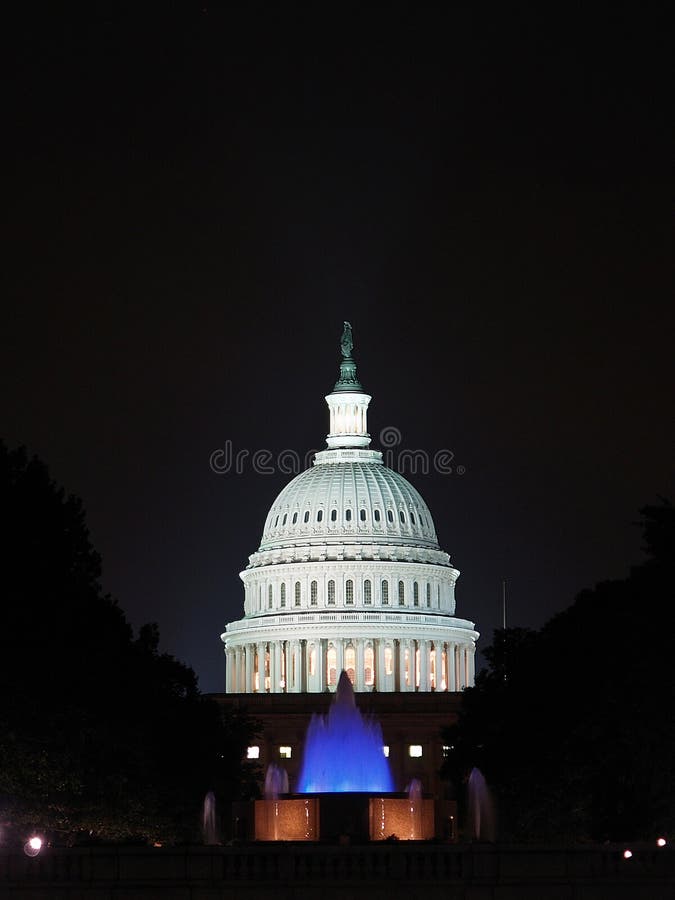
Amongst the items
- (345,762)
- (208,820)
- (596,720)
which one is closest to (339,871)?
(596,720)

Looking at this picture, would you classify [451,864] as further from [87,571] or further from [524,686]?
[524,686]

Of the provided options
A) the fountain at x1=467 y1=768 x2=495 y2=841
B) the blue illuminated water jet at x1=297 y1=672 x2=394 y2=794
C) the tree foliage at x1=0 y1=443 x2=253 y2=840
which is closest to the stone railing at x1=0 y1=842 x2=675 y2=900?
the tree foliage at x1=0 y1=443 x2=253 y2=840

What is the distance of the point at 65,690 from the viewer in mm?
78688

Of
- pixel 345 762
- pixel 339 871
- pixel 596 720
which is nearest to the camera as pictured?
pixel 339 871

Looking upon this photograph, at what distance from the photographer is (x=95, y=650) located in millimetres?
84000

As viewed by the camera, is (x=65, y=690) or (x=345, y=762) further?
(x=345, y=762)

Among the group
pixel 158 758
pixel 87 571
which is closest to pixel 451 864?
pixel 87 571

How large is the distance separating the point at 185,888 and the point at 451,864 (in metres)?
6.60

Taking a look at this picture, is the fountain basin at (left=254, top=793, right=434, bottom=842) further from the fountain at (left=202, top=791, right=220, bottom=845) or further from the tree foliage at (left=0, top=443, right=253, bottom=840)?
the fountain at (left=202, top=791, right=220, bottom=845)

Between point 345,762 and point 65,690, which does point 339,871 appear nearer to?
point 65,690

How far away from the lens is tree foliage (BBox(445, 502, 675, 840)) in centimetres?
7625

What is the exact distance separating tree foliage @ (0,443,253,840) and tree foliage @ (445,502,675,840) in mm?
16374

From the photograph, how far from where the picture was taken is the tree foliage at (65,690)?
73.5 m

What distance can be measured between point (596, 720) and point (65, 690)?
19.7m
